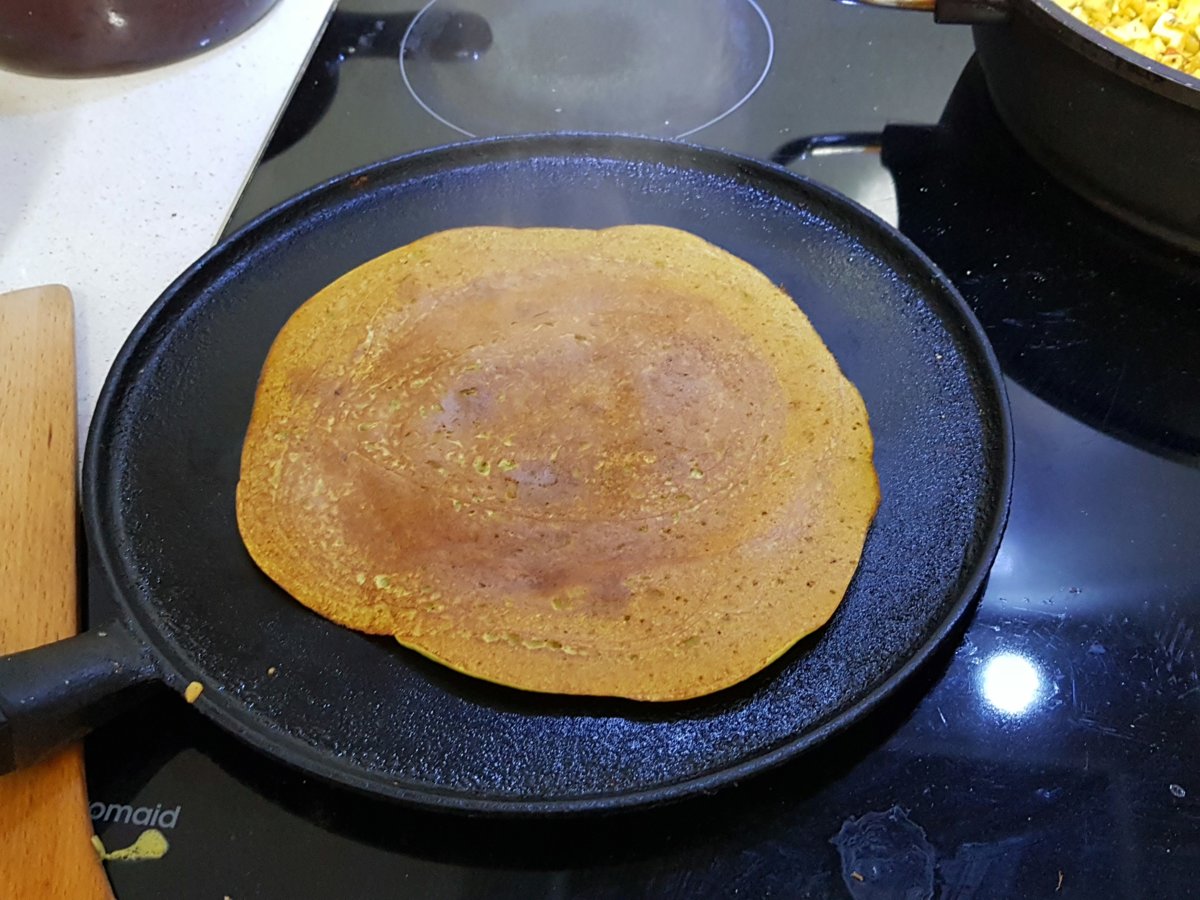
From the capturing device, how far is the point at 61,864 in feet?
2.28

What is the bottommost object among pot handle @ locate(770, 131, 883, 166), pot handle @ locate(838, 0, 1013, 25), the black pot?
pot handle @ locate(770, 131, 883, 166)

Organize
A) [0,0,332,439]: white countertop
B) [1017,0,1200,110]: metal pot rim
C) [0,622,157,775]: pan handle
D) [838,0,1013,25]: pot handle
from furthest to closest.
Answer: [0,0,332,439]: white countertop, [838,0,1013,25]: pot handle, [1017,0,1200,110]: metal pot rim, [0,622,157,775]: pan handle

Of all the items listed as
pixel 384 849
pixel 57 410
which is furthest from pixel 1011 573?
pixel 57 410

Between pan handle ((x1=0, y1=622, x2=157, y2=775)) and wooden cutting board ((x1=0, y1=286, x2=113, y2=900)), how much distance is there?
40 millimetres

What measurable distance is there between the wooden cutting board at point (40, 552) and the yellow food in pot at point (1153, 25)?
1159 millimetres

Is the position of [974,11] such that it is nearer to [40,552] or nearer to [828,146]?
[828,146]

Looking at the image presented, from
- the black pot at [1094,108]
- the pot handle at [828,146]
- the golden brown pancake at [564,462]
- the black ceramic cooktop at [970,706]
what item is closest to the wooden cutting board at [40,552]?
the black ceramic cooktop at [970,706]

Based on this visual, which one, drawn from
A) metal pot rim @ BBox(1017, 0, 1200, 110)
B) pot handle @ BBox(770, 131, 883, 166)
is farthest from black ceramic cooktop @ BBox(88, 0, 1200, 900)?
metal pot rim @ BBox(1017, 0, 1200, 110)

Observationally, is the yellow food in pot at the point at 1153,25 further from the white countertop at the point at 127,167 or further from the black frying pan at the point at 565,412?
the white countertop at the point at 127,167

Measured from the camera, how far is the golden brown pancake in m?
0.77

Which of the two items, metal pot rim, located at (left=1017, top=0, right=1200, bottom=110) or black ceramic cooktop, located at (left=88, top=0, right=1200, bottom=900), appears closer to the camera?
black ceramic cooktop, located at (left=88, top=0, right=1200, bottom=900)

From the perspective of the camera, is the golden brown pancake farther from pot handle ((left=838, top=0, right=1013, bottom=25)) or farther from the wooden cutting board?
pot handle ((left=838, top=0, right=1013, bottom=25))

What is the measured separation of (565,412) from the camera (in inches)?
35.3

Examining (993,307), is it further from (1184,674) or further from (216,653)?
(216,653)
